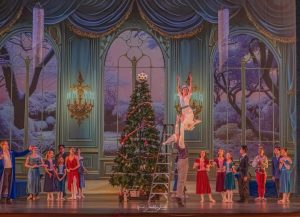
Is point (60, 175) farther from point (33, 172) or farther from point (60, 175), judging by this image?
point (33, 172)

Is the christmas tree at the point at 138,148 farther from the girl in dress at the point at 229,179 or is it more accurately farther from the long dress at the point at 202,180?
the girl in dress at the point at 229,179

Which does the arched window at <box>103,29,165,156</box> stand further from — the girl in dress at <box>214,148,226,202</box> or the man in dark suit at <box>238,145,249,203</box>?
the man in dark suit at <box>238,145,249,203</box>

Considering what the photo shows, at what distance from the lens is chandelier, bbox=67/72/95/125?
680 inches

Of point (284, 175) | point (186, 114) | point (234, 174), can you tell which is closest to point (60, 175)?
point (234, 174)

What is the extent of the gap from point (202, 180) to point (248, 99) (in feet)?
15.0

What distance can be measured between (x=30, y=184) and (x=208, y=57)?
6.18 meters

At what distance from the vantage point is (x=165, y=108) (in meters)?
17.5

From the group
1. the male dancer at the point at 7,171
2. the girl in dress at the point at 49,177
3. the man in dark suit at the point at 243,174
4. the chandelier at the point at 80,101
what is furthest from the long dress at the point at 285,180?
the chandelier at the point at 80,101

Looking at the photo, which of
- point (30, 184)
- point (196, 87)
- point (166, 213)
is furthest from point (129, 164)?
point (196, 87)

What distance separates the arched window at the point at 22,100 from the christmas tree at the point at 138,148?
14.8 ft

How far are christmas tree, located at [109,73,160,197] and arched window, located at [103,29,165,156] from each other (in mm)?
4266

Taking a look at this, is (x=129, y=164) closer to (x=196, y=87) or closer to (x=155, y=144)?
(x=155, y=144)

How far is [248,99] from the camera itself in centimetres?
1741

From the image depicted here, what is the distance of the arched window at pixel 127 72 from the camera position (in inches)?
691
